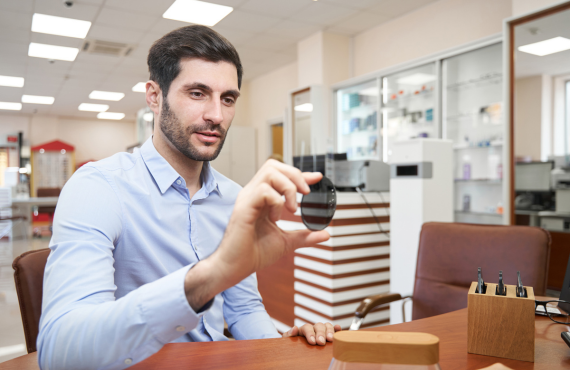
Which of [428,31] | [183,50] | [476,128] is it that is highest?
[428,31]

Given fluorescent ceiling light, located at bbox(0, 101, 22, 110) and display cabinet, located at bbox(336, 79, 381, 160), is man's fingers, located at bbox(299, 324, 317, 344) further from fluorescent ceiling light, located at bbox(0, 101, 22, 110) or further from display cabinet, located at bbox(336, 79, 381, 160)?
fluorescent ceiling light, located at bbox(0, 101, 22, 110)

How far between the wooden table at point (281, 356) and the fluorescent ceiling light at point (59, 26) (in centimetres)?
522

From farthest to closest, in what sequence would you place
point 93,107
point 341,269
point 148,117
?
point 93,107
point 148,117
point 341,269

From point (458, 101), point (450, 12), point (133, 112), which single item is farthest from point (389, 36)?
point (133, 112)

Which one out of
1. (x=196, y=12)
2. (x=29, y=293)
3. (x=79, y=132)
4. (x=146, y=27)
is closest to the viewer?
(x=29, y=293)

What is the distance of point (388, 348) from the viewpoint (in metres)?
0.49

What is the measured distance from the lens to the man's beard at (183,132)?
1037 millimetres

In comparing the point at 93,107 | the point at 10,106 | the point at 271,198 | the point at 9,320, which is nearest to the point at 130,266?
the point at 271,198

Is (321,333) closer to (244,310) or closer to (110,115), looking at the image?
(244,310)

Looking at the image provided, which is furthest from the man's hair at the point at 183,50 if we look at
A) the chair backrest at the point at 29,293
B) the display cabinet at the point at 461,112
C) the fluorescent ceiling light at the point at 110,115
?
the fluorescent ceiling light at the point at 110,115

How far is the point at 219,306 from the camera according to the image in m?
1.16

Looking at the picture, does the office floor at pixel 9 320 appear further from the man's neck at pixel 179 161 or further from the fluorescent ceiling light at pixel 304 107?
the fluorescent ceiling light at pixel 304 107

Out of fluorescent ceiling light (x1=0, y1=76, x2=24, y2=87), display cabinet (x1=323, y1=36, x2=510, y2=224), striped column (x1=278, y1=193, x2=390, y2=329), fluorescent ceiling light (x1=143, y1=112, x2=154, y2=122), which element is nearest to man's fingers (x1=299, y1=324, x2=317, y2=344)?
striped column (x1=278, y1=193, x2=390, y2=329)

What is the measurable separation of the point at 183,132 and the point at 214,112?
3.9 inches
